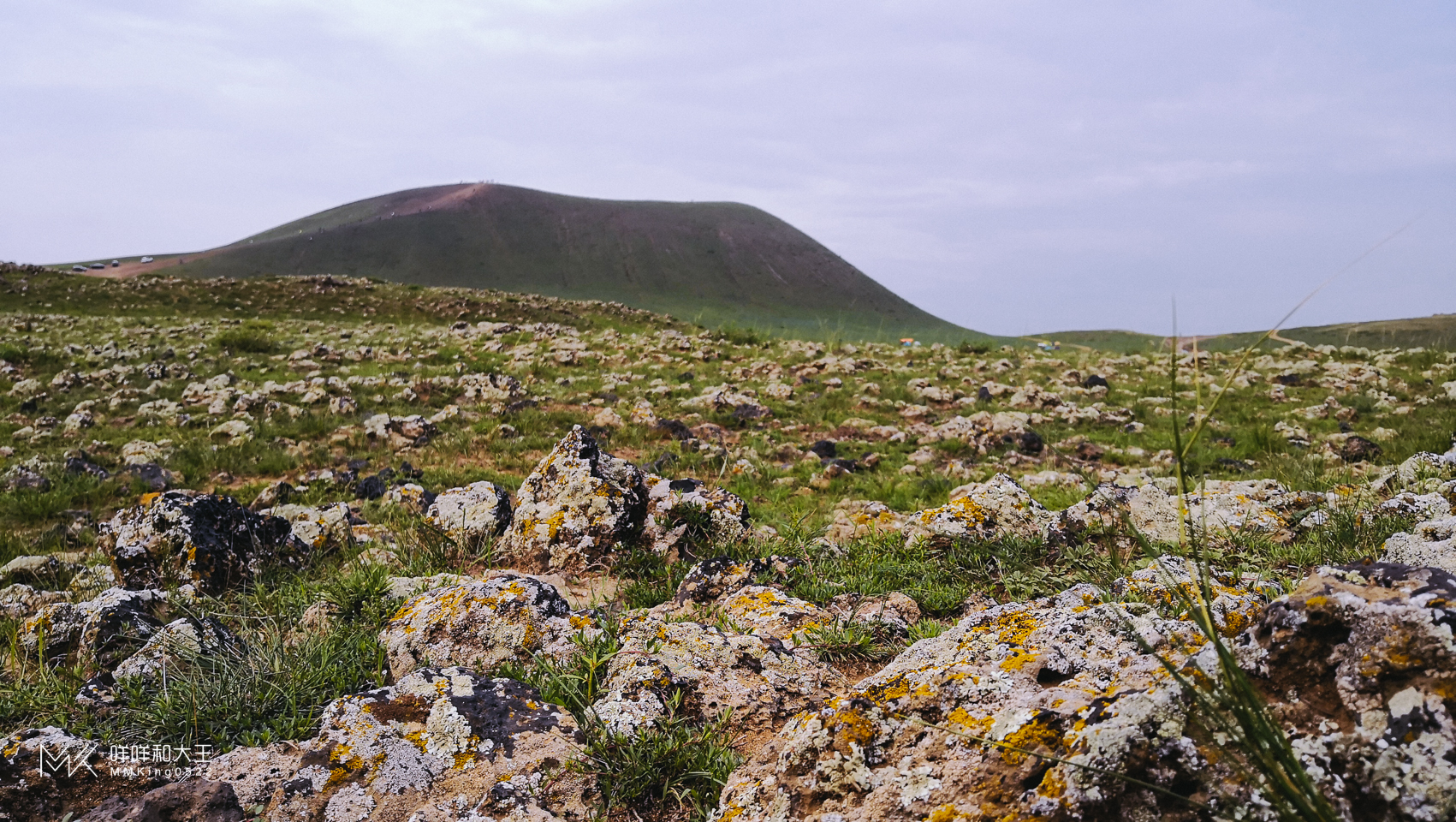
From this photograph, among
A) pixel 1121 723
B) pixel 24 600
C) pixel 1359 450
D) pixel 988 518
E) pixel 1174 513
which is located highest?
pixel 1359 450

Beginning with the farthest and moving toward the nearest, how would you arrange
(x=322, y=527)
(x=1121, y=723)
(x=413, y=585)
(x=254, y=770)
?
(x=322, y=527) < (x=413, y=585) < (x=254, y=770) < (x=1121, y=723)

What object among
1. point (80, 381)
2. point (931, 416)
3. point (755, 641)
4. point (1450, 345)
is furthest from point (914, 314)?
point (755, 641)

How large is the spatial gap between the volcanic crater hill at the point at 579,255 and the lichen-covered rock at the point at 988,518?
3682 centimetres

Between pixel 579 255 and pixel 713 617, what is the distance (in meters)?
55.9

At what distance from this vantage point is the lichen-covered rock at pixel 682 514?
5.08m

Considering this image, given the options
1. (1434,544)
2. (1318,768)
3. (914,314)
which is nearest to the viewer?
(1318,768)

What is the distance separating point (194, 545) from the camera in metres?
4.67

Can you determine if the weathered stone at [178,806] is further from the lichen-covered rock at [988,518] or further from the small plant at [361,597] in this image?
the lichen-covered rock at [988,518]

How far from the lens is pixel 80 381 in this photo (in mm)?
12805

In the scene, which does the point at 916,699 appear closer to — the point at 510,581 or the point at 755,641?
the point at 755,641

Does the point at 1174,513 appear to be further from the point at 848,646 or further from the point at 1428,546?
the point at 848,646

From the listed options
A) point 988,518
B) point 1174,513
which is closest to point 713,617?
point 988,518

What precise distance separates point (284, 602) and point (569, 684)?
2.34 meters

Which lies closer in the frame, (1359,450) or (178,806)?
(178,806)
